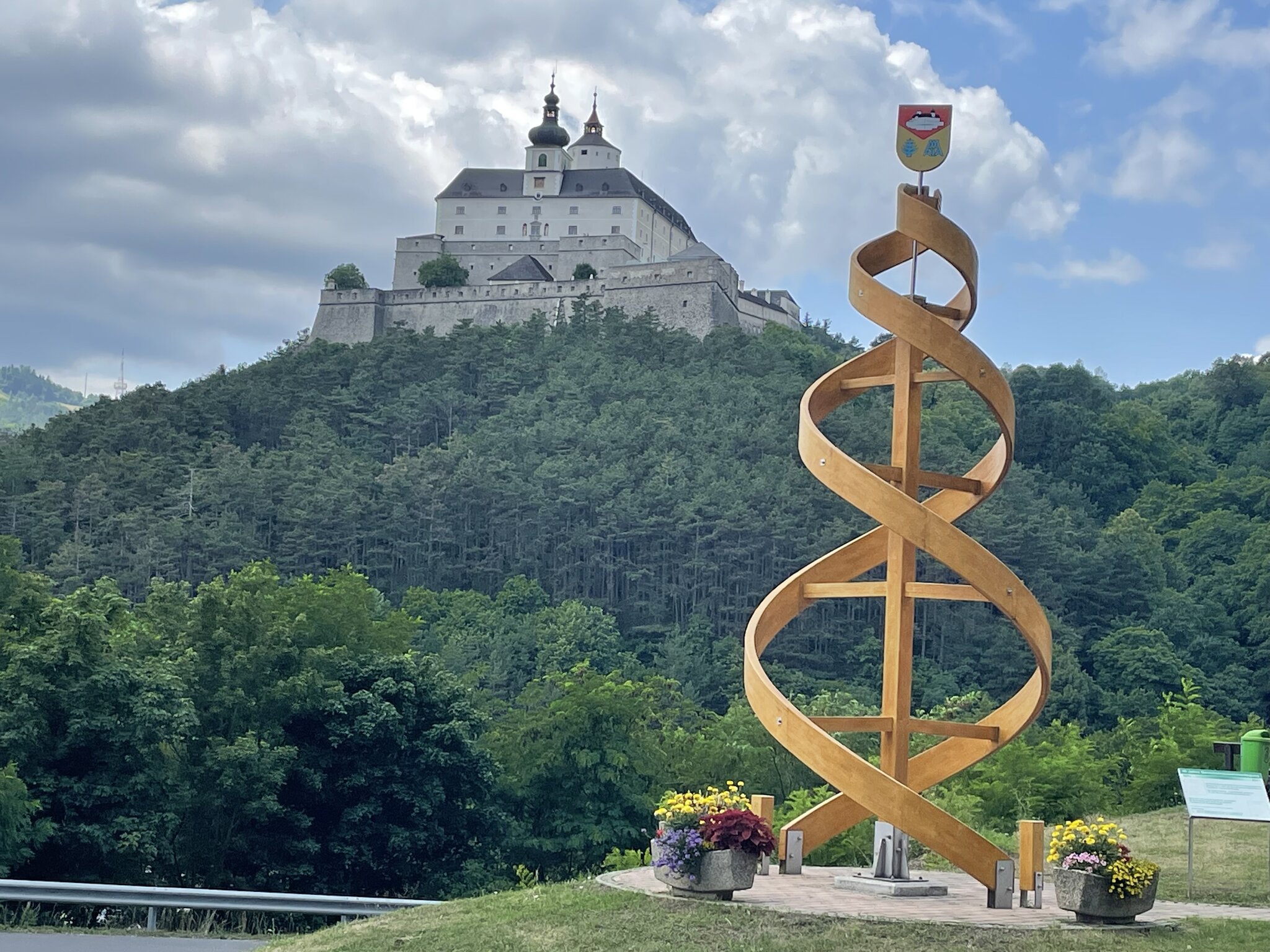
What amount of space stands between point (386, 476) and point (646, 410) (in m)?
15.1

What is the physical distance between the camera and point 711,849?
1261 centimetres

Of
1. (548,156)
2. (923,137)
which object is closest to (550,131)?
(548,156)

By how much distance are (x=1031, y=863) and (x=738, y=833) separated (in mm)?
2540

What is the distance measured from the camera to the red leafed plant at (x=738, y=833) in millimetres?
12570

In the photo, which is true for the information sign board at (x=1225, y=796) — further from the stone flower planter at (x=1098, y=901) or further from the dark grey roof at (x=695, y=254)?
the dark grey roof at (x=695, y=254)

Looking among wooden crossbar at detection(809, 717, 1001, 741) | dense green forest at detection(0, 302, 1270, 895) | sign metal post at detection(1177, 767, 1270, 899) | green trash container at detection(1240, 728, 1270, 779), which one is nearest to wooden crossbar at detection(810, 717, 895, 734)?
wooden crossbar at detection(809, 717, 1001, 741)

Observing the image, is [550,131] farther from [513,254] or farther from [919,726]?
[919,726]

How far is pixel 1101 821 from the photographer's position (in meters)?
12.6

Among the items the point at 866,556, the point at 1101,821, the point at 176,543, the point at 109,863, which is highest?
the point at 176,543

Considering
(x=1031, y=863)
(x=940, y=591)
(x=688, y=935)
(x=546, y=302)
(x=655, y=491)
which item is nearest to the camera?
(x=688, y=935)

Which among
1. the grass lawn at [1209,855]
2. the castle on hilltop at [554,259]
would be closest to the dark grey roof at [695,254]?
the castle on hilltop at [554,259]

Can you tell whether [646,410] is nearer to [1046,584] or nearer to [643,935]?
[1046,584]

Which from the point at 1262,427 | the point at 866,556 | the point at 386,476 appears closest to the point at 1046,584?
the point at 1262,427

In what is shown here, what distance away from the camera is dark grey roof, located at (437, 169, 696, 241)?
10806cm
